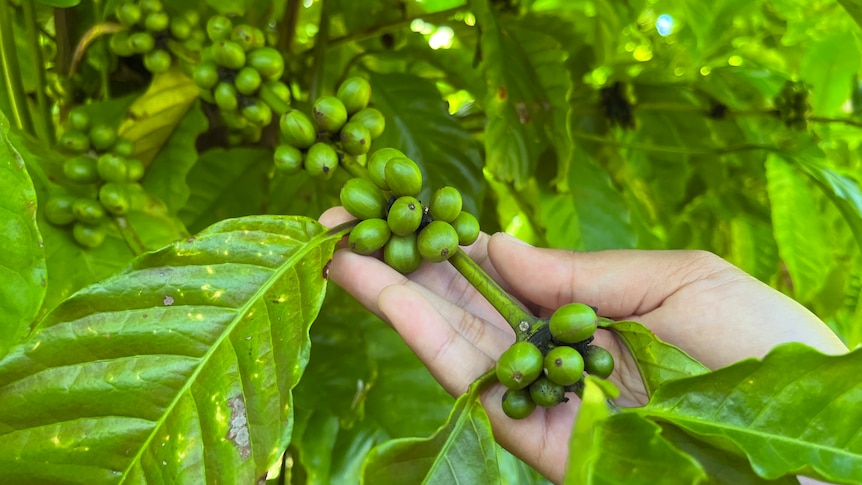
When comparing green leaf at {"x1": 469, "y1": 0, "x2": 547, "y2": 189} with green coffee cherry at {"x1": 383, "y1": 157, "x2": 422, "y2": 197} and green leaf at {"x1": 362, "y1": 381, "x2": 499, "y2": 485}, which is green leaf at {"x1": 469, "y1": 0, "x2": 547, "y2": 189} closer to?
green coffee cherry at {"x1": 383, "y1": 157, "x2": 422, "y2": 197}

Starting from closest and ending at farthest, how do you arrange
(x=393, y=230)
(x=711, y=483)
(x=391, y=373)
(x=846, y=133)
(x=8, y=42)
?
(x=711, y=483) → (x=393, y=230) → (x=8, y=42) → (x=391, y=373) → (x=846, y=133)

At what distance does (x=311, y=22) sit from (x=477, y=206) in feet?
2.37

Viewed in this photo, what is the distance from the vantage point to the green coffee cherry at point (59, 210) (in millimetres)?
854

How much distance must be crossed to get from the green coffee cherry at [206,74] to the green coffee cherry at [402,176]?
12.4 inches

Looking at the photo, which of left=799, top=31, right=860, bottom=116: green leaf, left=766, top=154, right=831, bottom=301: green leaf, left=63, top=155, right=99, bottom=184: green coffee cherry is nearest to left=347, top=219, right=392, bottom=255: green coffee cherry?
left=63, top=155, right=99, bottom=184: green coffee cherry

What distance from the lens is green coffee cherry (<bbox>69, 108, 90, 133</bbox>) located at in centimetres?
92

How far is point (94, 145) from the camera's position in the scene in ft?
3.05

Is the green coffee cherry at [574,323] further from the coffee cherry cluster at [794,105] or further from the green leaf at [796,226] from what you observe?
the coffee cherry cluster at [794,105]

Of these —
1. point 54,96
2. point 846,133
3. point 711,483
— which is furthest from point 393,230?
point 846,133

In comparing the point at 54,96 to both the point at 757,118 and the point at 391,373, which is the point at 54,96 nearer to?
the point at 391,373

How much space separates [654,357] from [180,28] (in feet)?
2.78

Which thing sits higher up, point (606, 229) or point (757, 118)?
point (757, 118)

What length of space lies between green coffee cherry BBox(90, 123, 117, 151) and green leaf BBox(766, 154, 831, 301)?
126 cm

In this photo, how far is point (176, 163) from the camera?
1.08m
